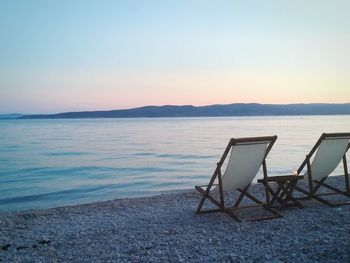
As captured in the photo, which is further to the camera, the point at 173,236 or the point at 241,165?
the point at 241,165

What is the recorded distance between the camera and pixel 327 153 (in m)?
6.40

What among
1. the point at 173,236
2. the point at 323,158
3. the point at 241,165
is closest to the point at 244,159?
the point at 241,165

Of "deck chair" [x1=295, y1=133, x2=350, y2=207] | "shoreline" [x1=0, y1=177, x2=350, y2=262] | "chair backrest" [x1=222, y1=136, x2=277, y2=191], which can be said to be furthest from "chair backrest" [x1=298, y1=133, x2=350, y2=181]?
"chair backrest" [x1=222, y1=136, x2=277, y2=191]

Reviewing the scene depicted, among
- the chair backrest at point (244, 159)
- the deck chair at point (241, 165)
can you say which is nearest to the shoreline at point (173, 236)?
the deck chair at point (241, 165)

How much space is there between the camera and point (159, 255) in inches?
160

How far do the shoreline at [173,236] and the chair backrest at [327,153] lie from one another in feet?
2.22

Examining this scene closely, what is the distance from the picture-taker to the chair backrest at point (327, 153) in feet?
Answer: 20.3

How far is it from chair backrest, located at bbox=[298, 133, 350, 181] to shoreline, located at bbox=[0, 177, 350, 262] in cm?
68

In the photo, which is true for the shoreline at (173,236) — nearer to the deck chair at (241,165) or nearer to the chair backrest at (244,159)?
the deck chair at (241,165)

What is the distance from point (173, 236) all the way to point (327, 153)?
341cm

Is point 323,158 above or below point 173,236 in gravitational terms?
above

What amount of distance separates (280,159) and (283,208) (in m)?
14.4

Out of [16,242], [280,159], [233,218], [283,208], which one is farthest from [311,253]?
[280,159]

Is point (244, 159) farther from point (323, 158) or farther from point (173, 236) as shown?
point (323, 158)
